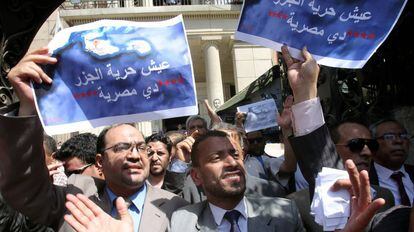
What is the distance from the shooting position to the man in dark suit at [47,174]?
2434mm

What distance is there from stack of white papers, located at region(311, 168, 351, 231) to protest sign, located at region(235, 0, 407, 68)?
2.69 ft

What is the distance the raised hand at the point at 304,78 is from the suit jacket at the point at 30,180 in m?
1.14

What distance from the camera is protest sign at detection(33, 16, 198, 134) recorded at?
9.26 feet

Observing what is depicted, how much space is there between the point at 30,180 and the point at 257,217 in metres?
1.32

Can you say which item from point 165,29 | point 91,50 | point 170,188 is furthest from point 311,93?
point 170,188

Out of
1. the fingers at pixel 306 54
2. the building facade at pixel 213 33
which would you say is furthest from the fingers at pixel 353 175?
the building facade at pixel 213 33

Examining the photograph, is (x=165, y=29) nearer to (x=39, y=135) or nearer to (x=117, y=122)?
(x=117, y=122)

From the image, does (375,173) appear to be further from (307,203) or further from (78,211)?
(78,211)

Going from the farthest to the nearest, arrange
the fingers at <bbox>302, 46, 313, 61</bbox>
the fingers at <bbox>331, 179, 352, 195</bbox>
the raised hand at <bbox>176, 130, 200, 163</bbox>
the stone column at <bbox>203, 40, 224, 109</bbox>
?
the stone column at <bbox>203, 40, 224, 109</bbox>
the raised hand at <bbox>176, 130, 200, 163</bbox>
the fingers at <bbox>302, 46, 313, 61</bbox>
the fingers at <bbox>331, 179, 352, 195</bbox>

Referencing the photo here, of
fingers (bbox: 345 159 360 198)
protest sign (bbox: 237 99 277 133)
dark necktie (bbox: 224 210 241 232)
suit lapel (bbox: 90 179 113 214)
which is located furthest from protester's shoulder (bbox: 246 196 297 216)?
protest sign (bbox: 237 99 277 133)

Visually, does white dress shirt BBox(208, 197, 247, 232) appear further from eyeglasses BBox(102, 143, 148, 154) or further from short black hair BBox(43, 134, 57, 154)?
short black hair BBox(43, 134, 57, 154)

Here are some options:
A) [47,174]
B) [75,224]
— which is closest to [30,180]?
[47,174]

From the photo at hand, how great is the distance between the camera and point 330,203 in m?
2.11

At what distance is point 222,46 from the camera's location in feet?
71.0
